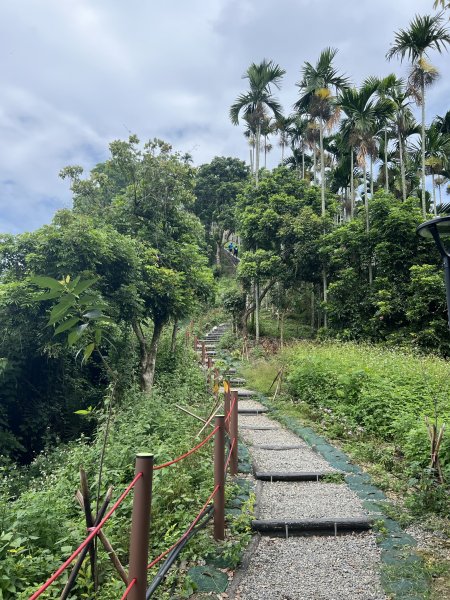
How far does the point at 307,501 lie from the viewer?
3902mm

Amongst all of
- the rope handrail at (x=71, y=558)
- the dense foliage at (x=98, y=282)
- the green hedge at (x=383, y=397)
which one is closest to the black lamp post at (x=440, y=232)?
the rope handrail at (x=71, y=558)

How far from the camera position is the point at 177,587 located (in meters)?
2.48

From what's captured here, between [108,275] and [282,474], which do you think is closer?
[282,474]

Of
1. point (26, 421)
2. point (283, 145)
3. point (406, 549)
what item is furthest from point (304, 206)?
point (406, 549)

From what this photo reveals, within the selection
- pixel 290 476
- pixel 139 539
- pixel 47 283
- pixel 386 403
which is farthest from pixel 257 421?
pixel 47 283

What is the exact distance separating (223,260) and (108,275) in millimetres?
23597

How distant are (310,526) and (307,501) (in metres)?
0.58

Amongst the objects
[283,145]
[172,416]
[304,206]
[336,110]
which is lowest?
[172,416]

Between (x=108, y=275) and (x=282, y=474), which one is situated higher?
(x=108, y=275)

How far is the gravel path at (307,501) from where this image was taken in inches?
141

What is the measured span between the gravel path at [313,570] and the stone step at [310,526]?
8 cm

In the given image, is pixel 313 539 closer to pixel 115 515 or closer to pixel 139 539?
pixel 115 515

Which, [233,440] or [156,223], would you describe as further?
[156,223]

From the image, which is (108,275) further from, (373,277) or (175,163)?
(373,277)
